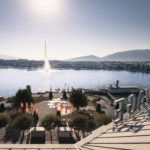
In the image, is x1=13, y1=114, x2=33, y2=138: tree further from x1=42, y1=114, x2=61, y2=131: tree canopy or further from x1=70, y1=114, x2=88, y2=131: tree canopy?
x1=70, y1=114, x2=88, y2=131: tree canopy

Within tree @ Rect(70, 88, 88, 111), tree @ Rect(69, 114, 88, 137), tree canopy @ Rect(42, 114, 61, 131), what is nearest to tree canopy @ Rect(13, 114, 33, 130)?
tree canopy @ Rect(42, 114, 61, 131)

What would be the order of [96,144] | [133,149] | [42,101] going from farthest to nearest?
A: [42,101] → [96,144] → [133,149]

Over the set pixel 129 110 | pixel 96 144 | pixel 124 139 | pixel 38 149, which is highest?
pixel 129 110

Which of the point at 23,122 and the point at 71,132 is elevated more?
the point at 23,122

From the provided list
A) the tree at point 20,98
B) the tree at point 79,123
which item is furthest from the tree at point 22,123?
the tree at point 20,98

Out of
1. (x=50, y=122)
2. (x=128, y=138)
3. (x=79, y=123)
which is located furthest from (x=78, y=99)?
(x=128, y=138)

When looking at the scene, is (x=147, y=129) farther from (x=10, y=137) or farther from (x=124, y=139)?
Answer: (x=10, y=137)

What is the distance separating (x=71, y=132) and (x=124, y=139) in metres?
18.0

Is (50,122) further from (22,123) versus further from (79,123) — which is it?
(79,123)

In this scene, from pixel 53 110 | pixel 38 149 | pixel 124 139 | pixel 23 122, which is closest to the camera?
pixel 124 139

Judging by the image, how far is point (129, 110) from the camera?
18344mm

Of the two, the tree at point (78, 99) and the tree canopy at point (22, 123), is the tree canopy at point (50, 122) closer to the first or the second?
the tree canopy at point (22, 123)

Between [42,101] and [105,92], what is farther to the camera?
[105,92]

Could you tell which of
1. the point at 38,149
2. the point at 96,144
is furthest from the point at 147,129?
the point at 38,149
